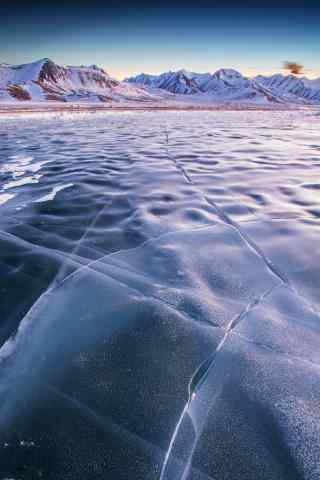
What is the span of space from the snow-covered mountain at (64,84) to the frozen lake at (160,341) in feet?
456

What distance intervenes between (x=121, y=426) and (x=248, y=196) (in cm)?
409

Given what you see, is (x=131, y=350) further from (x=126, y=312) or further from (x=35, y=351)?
(x=35, y=351)

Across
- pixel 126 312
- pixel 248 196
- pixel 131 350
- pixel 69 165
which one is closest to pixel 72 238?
pixel 126 312

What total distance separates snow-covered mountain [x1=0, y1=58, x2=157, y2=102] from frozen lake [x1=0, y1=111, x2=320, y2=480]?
138872mm

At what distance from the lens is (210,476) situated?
1225mm

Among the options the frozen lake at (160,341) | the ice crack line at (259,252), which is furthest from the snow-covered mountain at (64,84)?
the frozen lake at (160,341)

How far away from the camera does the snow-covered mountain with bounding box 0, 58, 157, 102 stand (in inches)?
5172

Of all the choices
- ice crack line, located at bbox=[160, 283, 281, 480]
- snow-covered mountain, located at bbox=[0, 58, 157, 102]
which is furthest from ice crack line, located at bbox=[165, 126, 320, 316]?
snow-covered mountain, located at bbox=[0, 58, 157, 102]

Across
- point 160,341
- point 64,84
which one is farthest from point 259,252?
Result: point 64,84

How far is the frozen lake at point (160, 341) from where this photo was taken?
1.32 m

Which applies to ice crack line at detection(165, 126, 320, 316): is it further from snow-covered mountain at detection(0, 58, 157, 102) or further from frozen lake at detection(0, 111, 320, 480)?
snow-covered mountain at detection(0, 58, 157, 102)

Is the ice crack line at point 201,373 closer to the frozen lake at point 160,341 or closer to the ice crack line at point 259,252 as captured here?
the frozen lake at point 160,341

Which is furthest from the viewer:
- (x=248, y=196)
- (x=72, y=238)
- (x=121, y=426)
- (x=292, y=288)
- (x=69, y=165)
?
(x=69, y=165)

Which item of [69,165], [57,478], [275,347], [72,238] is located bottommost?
[57,478]
